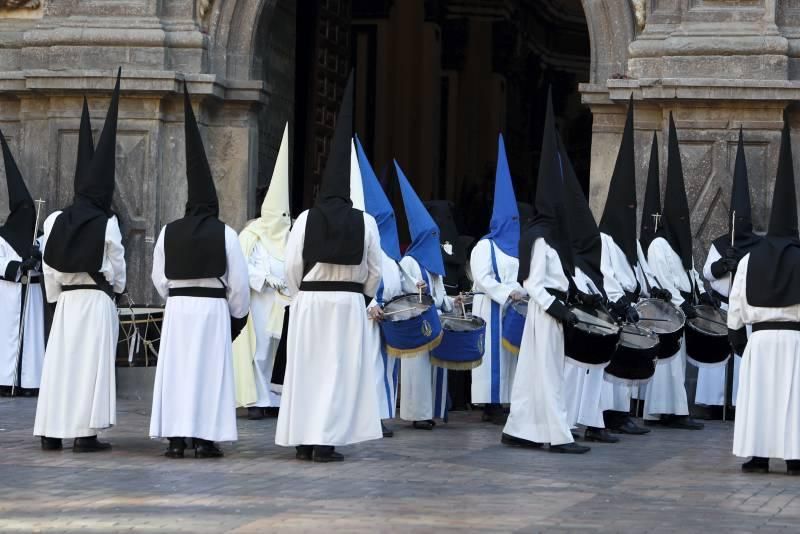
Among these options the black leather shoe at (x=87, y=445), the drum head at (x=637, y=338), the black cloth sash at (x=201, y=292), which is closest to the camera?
the black cloth sash at (x=201, y=292)

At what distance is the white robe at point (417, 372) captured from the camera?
13516mm

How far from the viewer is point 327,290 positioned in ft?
36.9

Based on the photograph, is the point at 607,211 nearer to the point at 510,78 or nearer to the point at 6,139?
the point at 6,139

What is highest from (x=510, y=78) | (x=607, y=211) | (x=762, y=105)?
(x=510, y=78)

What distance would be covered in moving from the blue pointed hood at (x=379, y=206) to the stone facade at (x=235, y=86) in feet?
11.0

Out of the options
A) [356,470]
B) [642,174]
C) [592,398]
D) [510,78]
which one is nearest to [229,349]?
[356,470]

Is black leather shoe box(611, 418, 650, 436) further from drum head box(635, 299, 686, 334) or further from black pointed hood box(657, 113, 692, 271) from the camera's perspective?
black pointed hood box(657, 113, 692, 271)

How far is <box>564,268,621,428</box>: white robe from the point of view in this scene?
12.5 meters

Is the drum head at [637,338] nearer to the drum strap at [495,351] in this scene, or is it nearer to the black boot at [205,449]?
the drum strap at [495,351]

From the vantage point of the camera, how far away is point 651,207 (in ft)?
49.0

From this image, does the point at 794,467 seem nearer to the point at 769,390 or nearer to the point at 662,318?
the point at 769,390

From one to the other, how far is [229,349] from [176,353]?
356 millimetres

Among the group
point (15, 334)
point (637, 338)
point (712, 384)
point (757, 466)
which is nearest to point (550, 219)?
point (637, 338)

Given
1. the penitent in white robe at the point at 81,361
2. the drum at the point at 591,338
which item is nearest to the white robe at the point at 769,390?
the drum at the point at 591,338
